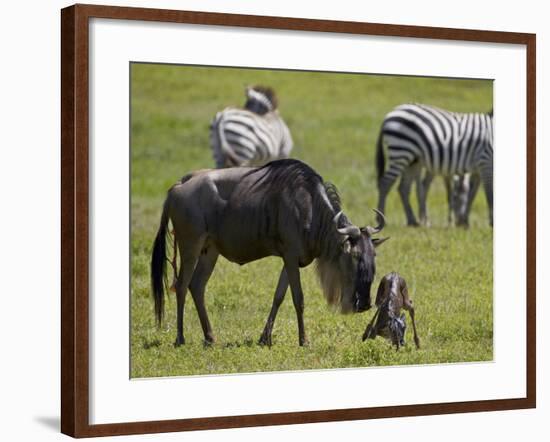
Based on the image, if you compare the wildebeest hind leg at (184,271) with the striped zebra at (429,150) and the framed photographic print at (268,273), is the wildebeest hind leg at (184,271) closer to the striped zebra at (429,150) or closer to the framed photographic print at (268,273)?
the framed photographic print at (268,273)

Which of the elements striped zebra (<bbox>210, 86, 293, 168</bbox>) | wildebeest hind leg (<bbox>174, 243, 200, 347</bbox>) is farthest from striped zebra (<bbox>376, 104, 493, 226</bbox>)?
wildebeest hind leg (<bbox>174, 243, 200, 347</bbox>)

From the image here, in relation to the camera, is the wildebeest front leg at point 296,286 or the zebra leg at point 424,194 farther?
the zebra leg at point 424,194

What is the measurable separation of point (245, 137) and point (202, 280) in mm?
5838

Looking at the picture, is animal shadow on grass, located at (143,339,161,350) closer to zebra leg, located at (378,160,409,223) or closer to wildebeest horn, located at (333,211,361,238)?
wildebeest horn, located at (333,211,361,238)

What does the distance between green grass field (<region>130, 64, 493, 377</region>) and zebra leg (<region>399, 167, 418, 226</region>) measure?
0.15 metres

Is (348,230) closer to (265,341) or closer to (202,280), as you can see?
(265,341)

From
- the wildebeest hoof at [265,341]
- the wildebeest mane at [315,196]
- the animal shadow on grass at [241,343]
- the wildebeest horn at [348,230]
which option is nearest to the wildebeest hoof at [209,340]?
the animal shadow on grass at [241,343]

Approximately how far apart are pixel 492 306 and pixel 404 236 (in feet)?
10.6

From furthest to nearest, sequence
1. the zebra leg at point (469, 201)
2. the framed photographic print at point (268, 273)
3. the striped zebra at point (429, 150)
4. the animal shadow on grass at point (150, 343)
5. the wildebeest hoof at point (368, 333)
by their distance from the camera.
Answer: the zebra leg at point (469, 201)
the striped zebra at point (429, 150)
the wildebeest hoof at point (368, 333)
the animal shadow on grass at point (150, 343)
the framed photographic print at point (268, 273)

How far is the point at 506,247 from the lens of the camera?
1234 centimetres

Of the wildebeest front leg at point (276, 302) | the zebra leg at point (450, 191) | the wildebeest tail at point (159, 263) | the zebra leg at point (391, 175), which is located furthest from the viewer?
the zebra leg at point (450, 191)

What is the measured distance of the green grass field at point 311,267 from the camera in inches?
452

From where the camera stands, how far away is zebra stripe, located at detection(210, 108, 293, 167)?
682 inches

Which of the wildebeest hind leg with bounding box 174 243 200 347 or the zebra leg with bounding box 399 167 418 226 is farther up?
the zebra leg with bounding box 399 167 418 226
